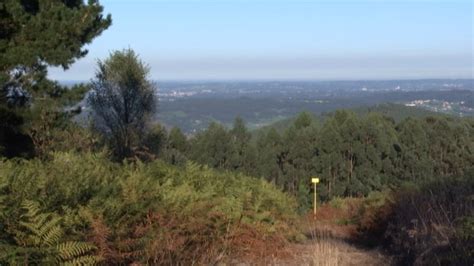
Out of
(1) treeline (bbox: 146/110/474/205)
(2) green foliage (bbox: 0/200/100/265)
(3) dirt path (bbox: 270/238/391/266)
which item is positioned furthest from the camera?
(1) treeline (bbox: 146/110/474/205)

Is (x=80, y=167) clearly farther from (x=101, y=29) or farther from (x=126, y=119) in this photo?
(x=126, y=119)

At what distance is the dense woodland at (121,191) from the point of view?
5.50 metres

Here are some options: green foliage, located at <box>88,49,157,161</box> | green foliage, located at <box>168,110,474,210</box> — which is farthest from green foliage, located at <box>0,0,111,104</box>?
green foliage, located at <box>168,110,474,210</box>

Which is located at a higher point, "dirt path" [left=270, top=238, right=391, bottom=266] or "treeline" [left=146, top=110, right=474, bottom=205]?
"dirt path" [left=270, top=238, right=391, bottom=266]

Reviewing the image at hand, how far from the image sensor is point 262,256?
7648 mm

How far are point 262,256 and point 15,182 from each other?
10.2ft

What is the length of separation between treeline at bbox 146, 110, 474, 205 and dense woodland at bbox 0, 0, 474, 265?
2473 cm

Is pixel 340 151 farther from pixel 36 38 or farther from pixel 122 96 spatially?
pixel 36 38

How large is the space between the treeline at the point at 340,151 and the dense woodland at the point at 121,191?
24.7m

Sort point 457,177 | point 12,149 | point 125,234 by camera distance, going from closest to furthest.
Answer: point 125,234
point 457,177
point 12,149

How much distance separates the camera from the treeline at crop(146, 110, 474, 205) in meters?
53.5

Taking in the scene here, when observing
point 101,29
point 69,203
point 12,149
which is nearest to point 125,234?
point 69,203

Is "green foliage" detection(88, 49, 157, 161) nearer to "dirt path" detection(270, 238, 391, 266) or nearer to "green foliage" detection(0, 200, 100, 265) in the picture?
"dirt path" detection(270, 238, 391, 266)

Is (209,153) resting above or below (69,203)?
below
